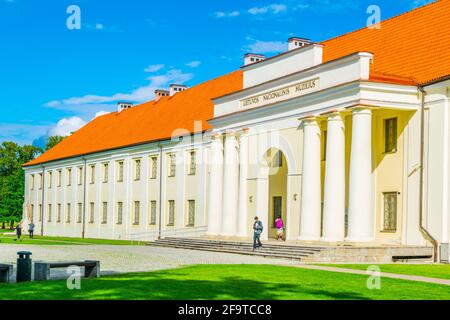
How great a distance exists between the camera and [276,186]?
38.3m

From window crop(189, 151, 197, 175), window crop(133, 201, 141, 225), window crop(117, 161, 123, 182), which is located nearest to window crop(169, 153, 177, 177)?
window crop(189, 151, 197, 175)

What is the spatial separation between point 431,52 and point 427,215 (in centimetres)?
701

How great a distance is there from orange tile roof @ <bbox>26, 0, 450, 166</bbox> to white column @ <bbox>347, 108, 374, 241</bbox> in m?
1.80

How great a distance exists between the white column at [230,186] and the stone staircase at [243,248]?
58.3 inches

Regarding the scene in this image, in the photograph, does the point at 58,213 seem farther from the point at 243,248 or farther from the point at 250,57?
the point at 243,248

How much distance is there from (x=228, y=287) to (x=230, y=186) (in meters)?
22.0

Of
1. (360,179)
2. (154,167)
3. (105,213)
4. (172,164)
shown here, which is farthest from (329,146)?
(105,213)

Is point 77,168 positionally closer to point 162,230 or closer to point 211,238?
point 162,230

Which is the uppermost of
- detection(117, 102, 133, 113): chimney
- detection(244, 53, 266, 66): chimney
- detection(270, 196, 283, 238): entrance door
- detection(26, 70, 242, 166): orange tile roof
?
detection(244, 53, 266, 66): chimney

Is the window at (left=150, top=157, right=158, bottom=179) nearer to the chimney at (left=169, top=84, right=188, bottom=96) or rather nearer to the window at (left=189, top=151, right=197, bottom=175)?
the window at (left=189, top=151, right=197, bottom=175)

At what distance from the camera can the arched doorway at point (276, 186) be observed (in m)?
37.7

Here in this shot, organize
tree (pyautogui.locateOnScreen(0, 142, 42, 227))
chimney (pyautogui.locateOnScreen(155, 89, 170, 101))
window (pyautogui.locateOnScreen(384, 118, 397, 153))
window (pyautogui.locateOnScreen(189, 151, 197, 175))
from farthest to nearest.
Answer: tree (pyautogui.locateOnScreen(0, 142, 42, 227)), chimney (pyautogui.locateOnScreen(155, 89, 170, 101)), window (pyautogui.locateOnScreen(189, 151, 197, 175)), window (pyautogui.locateOnScreen(384, 118, 397, 153))

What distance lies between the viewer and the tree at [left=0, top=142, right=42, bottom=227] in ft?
313

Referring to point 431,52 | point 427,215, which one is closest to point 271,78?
point 431,52
